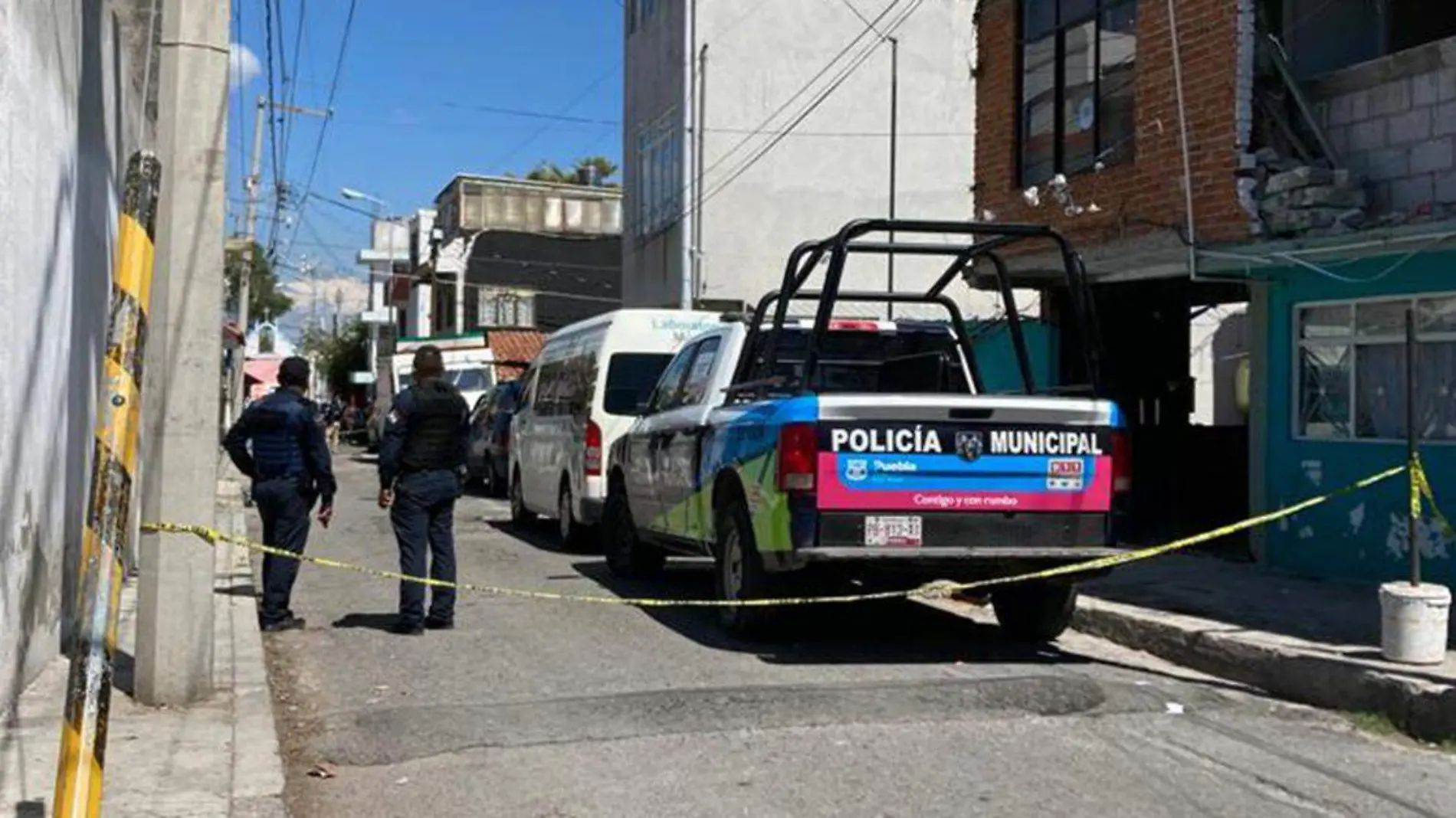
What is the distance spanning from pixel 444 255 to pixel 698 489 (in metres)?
43.5

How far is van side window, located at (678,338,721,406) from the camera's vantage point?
9883 mm

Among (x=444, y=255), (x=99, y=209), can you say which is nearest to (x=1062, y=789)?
(x=99, y=209)

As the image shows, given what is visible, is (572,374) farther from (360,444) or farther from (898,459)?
(360,444)

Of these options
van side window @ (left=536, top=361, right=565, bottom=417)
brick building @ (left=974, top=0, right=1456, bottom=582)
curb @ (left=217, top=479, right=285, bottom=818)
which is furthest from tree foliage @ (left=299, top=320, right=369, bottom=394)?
curb @ (left=217, top=479, right=285, bottom=818)

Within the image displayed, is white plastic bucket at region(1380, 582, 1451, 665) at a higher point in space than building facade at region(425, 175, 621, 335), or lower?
lower

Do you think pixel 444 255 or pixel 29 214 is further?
pixel 444 255

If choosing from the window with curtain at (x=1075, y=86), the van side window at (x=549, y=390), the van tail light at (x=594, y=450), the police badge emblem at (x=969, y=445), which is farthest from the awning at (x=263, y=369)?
the police badge emblem at (x=969, y=445)

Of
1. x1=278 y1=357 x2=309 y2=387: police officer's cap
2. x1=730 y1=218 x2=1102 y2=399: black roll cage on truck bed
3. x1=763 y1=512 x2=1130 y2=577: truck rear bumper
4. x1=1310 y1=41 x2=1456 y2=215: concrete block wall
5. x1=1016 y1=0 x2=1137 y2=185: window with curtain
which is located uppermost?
x1=1016 y1=0 x2=1137 y2=185: window with curtain

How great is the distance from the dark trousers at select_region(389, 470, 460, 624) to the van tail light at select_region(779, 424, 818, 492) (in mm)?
2369

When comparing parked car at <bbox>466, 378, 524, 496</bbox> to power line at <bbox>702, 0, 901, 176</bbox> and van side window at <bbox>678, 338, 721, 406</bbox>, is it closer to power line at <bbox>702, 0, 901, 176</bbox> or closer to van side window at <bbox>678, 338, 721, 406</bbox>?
power line at <bbox>702, 0, 901, 176</bbox>

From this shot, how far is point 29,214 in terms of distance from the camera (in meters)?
6.03

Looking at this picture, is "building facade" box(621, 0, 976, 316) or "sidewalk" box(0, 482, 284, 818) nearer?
"sidewalk" box(0, 482, 284, 818)

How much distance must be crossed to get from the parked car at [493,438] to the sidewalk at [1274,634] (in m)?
10.5

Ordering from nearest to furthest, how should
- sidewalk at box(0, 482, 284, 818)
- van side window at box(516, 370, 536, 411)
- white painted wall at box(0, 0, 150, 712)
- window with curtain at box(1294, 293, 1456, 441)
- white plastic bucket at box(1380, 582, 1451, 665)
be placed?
sidewalk at box(0, 482, 284, 818) < white painted wall at box(0, 0, 150, 712) < white plastic bucket at box(1380, 582, 1451, 665) < window with curtain at box(1294, 293, 1456, 441) < van side window at box(516, 370, 536, 411)
